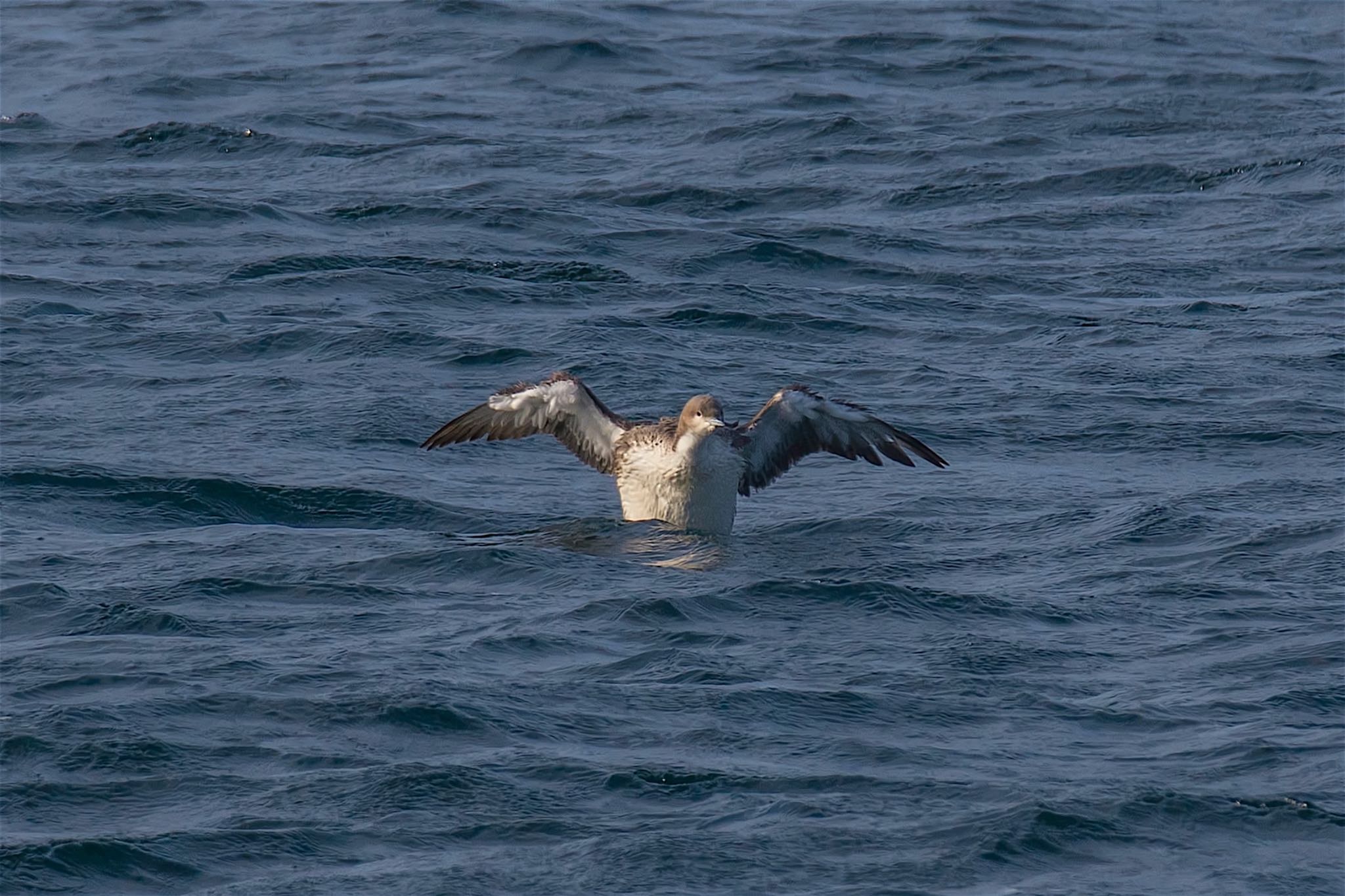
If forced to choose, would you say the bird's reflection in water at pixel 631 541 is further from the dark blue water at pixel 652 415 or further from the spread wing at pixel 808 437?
the spread wing at pixel 808 437

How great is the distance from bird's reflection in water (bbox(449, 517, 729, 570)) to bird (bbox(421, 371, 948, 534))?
11cm

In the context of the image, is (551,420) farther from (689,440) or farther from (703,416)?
(703,416)

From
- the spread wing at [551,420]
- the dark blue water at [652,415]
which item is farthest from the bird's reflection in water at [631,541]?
the spread wing at [551,420]

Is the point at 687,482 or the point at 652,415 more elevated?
the point at 687,482

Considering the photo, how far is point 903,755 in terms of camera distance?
27.5ft

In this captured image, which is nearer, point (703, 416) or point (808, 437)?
point (703, 416)

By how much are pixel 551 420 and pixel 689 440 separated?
1.09m

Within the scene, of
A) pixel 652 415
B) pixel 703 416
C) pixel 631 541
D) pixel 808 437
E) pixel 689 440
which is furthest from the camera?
pixel 652 415

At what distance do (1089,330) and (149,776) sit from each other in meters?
9.62

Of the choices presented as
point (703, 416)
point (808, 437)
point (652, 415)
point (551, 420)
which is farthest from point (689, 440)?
point (652, 415)

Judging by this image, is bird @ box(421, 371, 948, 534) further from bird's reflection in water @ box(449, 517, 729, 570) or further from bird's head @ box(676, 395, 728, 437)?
bird's reflection in water @ box(449, 517, 729, 570)

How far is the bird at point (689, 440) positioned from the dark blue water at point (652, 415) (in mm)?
289

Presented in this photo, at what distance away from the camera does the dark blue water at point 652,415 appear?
7.81 m

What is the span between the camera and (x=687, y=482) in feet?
38.1
